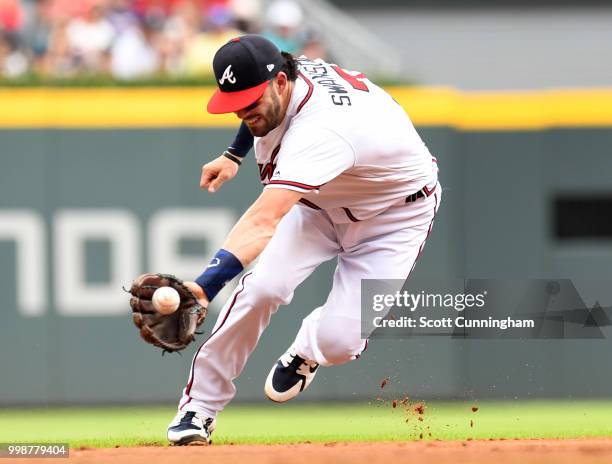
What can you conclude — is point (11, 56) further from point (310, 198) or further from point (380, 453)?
point (380, 453)

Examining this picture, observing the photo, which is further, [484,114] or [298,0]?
[298,0]

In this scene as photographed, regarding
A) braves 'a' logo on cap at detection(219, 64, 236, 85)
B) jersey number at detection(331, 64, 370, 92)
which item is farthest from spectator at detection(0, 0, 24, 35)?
braves 'a' logo on cap at detection(219, 64, 236, 85)

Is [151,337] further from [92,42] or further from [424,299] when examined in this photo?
Answer: [92,42]

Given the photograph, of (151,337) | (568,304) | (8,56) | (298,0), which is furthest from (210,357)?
(298,0)

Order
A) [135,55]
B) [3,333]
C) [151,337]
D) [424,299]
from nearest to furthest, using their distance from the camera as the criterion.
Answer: [151,337] → [424,299] → [3,333] → [135,55]

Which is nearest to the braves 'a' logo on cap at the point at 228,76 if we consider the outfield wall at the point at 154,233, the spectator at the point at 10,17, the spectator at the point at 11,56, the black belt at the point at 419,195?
the black belt at the point at 419,195

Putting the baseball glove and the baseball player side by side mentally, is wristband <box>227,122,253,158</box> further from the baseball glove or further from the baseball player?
the baseball glove
